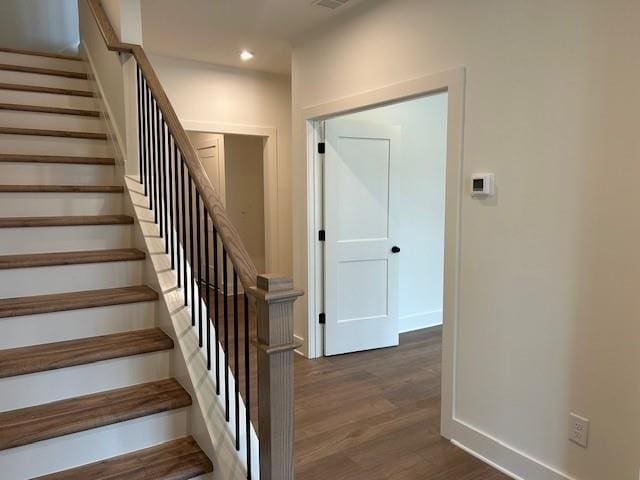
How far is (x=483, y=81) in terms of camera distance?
233cm

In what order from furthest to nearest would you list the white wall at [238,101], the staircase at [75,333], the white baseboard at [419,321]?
1. the white baseboard at [419,321]
2. the white wall at [238,101]
3. the staircase at [75,333]

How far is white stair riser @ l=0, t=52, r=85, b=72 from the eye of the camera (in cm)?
350

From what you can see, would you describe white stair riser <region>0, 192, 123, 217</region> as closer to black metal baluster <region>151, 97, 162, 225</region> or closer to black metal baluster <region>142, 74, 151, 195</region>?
black metal baluster <region>142, 74, 151, 195</region>

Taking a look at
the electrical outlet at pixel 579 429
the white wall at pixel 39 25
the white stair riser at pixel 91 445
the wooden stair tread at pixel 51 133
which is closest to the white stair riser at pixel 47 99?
the wooden stair tread at pixel 51 133

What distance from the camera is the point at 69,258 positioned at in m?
2.17

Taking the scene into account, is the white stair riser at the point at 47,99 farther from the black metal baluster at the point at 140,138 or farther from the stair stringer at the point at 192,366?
the stair stringer at the point at 192,366

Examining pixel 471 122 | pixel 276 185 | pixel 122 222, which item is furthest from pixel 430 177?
pixel 122 222

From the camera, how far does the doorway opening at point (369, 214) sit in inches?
151

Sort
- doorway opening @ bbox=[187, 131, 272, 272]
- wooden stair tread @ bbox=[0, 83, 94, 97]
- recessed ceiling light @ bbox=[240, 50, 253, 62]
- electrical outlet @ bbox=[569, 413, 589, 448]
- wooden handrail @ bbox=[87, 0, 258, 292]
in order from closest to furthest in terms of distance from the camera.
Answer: wooden handrail @ bbox=[87, 0, 258, 292] < electrical outlet @ bbox=[569, 413, 589, 448] < wooden stair tread @ bbox=[0, 83, 94, 97] < recessed ceiling light @ bbox=[240, 50, 253, 62] < doorway opening @ bbox=[187, 131, 272, 272]

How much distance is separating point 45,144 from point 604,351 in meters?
3.26

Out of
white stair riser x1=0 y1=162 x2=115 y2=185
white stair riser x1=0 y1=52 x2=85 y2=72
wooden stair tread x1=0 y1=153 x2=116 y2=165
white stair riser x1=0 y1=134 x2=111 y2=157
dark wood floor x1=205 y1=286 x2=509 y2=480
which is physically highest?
white stair riser x1=0 y1=52 x2=85 y2=72

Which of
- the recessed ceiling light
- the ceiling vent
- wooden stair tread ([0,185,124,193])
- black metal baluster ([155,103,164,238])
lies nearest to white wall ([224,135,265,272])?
the recessed ceiling light

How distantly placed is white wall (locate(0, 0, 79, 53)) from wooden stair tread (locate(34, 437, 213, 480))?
4.30 metres

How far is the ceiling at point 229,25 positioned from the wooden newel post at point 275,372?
2398 mm
